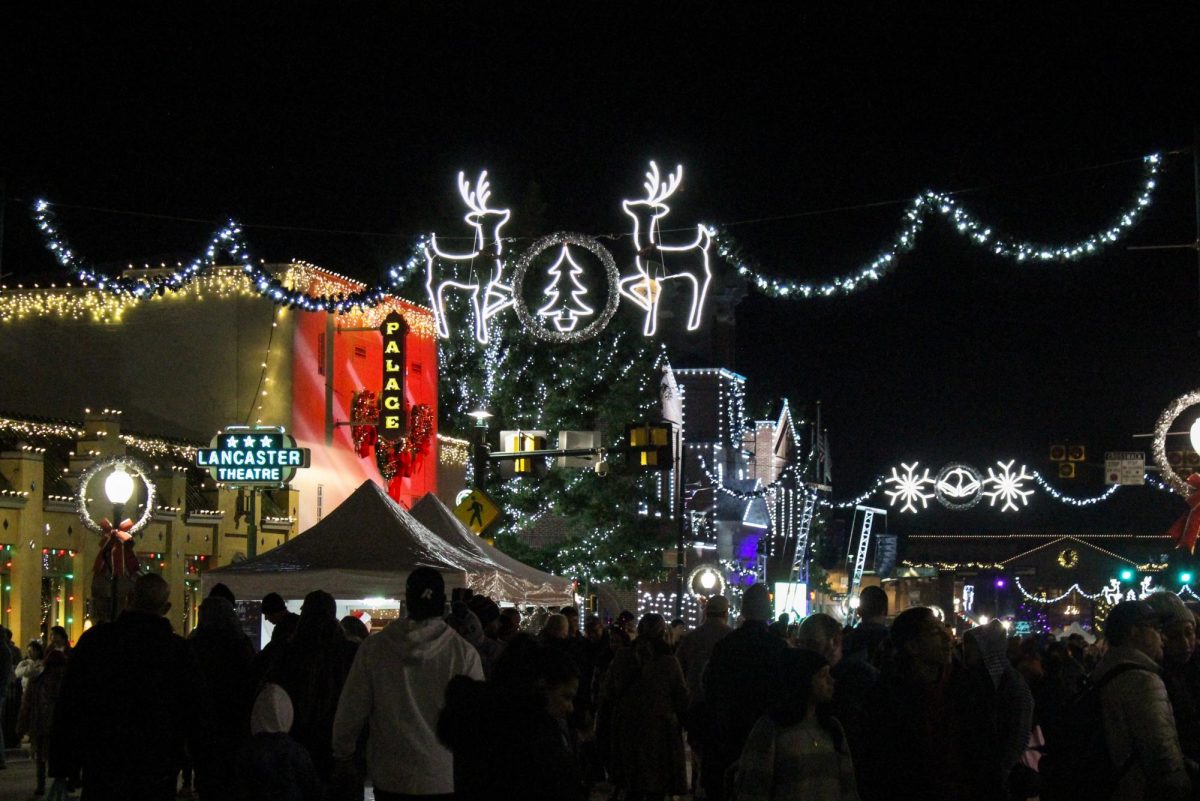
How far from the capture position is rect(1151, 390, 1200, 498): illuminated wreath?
3059 cm

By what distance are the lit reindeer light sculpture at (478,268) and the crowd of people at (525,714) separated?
20.5m

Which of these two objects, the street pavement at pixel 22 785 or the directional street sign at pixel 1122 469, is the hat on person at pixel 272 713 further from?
the directional street sign at pixel 1122 469

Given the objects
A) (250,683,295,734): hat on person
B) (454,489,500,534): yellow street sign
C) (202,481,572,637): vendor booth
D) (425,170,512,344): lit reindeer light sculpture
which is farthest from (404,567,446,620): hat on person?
(425,170,512,344): lit reindeer light sculpture

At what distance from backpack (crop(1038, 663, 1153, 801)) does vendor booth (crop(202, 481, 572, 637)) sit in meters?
9.88

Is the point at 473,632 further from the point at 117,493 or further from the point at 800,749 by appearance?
the point at 117,493

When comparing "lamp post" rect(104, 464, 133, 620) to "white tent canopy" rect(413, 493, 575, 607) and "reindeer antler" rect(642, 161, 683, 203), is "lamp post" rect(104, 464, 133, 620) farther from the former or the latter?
"reindeer antler" rect(642, 161, 683, 203)

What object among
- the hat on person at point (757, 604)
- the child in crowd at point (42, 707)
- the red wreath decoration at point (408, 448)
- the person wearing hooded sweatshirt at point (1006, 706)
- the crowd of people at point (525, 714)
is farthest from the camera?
the red wreath decoration at point (408, 448)

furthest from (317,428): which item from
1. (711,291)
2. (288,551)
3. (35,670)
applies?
(711,291)

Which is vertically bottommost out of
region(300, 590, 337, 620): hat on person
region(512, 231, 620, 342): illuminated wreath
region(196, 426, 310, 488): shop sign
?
region(300, 590, 337, 620): hat on person

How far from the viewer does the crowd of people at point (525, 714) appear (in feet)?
19.5

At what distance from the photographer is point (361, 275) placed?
38281 mm

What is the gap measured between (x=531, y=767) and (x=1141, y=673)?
3.51m

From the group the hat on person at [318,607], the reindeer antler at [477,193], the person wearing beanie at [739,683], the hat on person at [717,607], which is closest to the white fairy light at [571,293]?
the reindeer antler at [477,193]

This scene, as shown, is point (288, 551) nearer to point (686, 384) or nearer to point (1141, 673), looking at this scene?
A: point (1141, 673)
